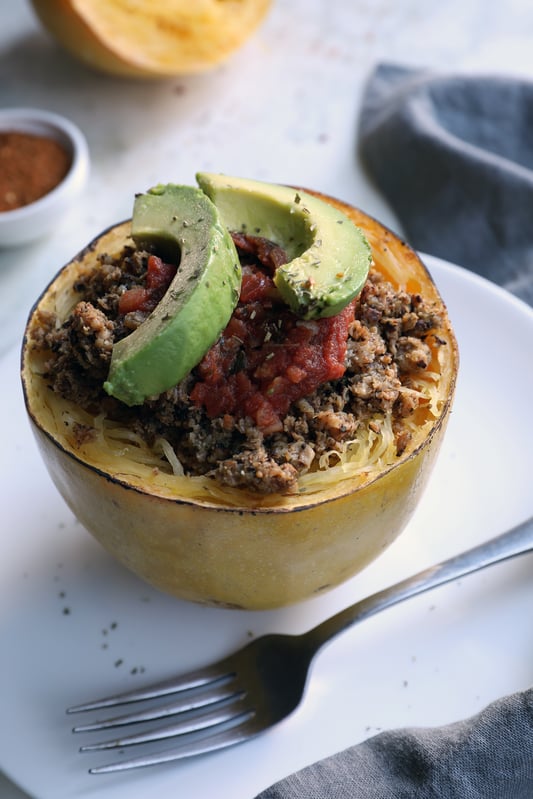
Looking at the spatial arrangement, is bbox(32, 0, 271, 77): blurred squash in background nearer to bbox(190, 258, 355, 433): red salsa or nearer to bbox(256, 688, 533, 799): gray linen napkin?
bbox(190, 258, 355, 433): red salsa

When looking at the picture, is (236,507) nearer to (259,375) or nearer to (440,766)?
(259,375)

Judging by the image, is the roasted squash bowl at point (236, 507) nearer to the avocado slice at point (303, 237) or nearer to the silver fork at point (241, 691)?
the silver fork at point (241, 691)

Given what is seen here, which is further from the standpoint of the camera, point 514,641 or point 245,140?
point 245,140

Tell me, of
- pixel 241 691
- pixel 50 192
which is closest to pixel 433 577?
pixel 241 691

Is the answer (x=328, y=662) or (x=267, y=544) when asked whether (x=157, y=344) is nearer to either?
(x=267, y=544)

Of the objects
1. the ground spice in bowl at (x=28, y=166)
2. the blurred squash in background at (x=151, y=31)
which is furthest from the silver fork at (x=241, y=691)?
the blurred squash in background at (x=151, y=31)

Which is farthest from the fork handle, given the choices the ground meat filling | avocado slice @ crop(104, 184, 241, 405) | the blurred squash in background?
the blurred squash in background

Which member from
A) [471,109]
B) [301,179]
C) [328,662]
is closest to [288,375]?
[328,662]
